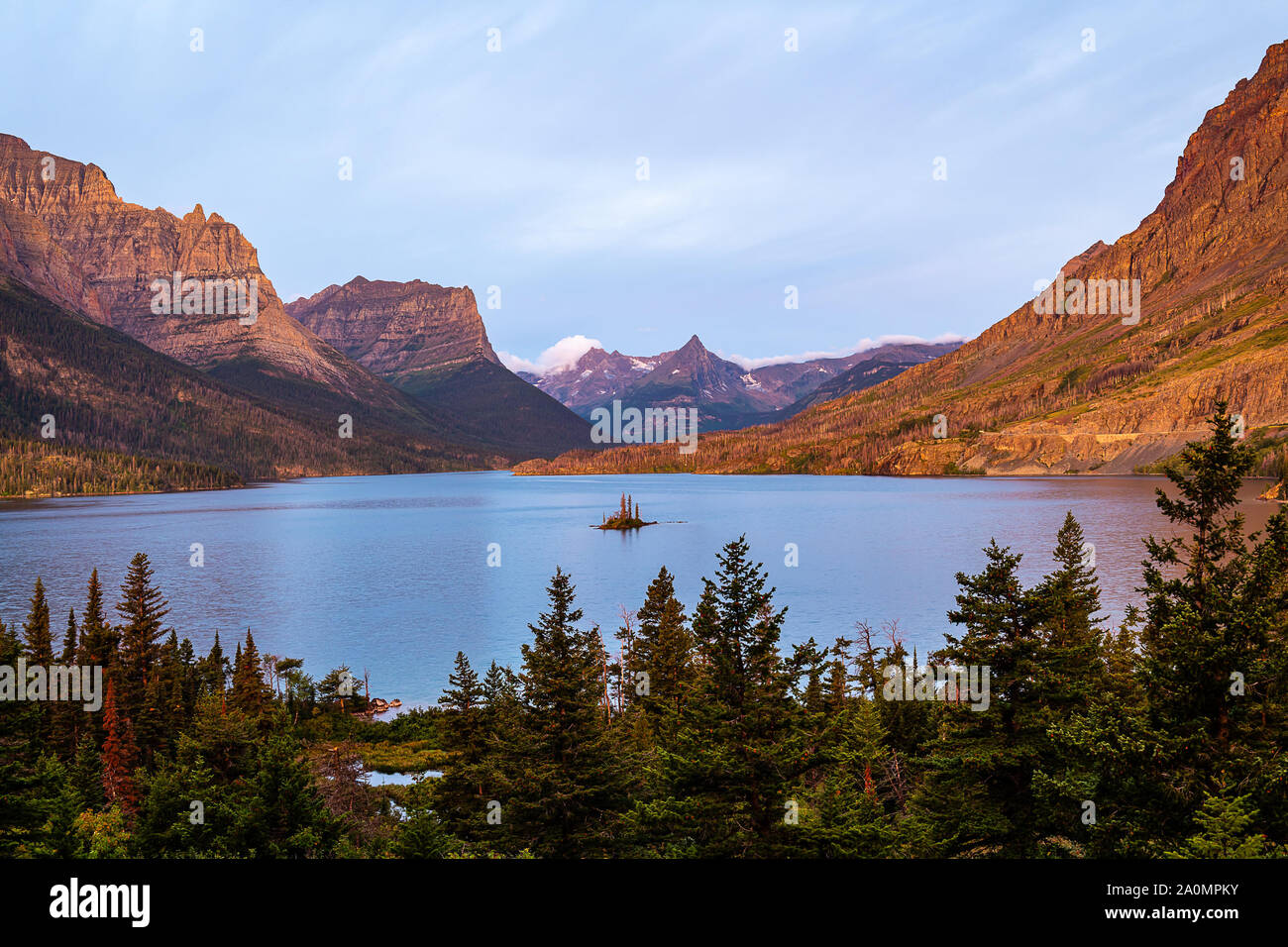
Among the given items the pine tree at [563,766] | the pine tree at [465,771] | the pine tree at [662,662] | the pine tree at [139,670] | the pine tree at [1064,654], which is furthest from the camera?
the pine tree at [662,662]

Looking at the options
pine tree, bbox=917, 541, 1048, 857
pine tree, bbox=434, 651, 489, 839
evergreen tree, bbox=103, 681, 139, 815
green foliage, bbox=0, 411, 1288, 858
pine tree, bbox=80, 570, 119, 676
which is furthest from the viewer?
pine tree, bbox=80, 570, 119, 676

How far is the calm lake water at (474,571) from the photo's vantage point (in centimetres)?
8550

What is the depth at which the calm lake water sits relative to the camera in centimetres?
8550

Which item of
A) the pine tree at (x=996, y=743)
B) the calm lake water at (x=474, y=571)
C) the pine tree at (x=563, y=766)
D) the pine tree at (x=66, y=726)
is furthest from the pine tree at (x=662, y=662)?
the pine tree at (x=66, y=726)

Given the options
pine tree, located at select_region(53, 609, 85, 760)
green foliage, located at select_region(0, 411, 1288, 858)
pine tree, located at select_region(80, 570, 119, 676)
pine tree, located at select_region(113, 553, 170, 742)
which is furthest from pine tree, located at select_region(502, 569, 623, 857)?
pine tree, located at select_region(80, 570, 119, 676)

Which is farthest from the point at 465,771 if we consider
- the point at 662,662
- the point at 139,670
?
the point at 139,670

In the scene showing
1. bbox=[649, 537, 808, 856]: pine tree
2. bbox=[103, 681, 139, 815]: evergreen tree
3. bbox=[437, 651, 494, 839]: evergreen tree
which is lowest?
bbox=[103, 681, 139, 815]: evergreen tree

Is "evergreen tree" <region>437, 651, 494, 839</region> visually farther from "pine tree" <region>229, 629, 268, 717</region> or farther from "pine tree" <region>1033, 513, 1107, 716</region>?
"pine tree" <region>1033, 513, 1107, 716</region>

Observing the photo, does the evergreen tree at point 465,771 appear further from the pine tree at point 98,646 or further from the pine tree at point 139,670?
the pine tree at point 98,646

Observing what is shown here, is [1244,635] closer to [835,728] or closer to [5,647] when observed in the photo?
[835,728]

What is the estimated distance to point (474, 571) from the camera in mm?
129500

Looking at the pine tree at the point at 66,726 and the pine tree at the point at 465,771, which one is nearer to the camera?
the pine tree at the point at 465,771
